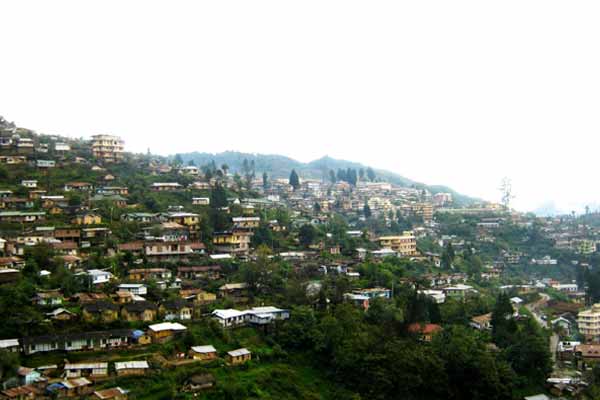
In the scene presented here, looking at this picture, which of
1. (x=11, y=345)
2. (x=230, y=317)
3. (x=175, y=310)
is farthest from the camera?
(x=230, y=317)

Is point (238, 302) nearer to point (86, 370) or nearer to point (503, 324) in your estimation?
point (86, 370)

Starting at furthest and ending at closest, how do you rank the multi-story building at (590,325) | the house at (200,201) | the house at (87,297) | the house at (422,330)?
the house at (200,201) < the multi-story building at (590,325) < the house at (422,330) < the house at (87,297)

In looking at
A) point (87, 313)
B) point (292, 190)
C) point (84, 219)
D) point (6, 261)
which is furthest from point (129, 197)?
point (292, 190)

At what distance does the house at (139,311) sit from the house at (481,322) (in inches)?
686

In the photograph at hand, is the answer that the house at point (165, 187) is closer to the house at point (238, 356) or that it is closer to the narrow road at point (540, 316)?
the house at point (238, 356)

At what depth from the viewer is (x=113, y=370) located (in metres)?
22.5

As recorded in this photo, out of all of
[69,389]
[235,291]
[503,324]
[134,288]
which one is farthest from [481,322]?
[69,389]

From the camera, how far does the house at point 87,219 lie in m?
36.3

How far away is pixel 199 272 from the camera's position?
33.5 m

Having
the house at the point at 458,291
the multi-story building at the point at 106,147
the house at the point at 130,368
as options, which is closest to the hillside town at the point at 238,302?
the house at the point at 130,368

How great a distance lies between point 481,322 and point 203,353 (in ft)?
53.2

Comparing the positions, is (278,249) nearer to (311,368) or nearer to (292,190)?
(311,368)

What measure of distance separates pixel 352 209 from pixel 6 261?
4368cm

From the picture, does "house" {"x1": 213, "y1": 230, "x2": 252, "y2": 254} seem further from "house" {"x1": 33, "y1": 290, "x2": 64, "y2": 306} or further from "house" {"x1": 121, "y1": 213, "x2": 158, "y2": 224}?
"house" {"x1": 33, "y1": 290, "x2": 64, "y2": 306}
